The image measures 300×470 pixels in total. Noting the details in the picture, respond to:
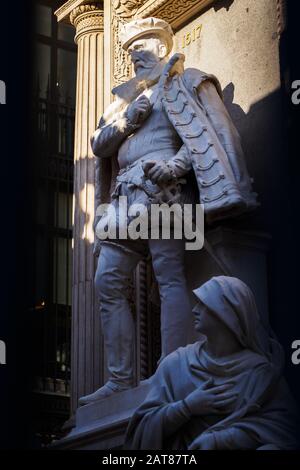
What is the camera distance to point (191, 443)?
898 cm

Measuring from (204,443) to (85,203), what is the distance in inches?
178

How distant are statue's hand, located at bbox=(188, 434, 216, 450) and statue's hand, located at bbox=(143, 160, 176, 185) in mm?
2403

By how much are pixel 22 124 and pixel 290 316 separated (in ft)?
13.8

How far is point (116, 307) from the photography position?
10867 mm

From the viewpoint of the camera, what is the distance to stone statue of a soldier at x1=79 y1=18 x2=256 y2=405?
1045 cm

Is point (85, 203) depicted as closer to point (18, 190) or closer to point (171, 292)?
point (18, 190)

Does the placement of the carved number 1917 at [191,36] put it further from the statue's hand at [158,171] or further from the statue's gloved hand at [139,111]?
the statue's hand at [158,171]

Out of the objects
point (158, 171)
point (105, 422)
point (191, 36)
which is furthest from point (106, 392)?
point (191, 36)

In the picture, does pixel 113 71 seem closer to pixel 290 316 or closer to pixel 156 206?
pixel 156 206

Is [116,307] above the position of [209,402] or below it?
above

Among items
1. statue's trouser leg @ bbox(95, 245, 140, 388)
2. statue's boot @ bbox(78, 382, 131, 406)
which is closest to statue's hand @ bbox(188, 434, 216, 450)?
statue's boot @ bbox(78, 382, 131, 406)

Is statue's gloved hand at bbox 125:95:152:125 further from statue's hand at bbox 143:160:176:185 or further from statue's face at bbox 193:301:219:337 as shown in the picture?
statue's face at bbox 193:301:219:337

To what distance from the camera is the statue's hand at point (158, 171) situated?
10469mm

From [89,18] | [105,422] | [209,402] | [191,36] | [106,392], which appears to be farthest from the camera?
[89,18]
